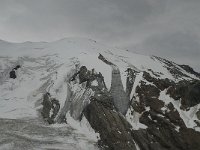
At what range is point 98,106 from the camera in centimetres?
3806

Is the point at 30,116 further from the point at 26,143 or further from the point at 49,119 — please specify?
the point at 26,143

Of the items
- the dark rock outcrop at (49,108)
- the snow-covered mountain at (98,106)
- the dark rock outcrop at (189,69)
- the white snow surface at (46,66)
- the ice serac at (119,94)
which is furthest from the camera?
the dark rock outcrop at (189,69)

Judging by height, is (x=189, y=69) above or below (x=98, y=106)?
above

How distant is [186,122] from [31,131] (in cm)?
1594

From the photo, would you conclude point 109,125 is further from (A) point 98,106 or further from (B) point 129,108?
(B) point 129,108

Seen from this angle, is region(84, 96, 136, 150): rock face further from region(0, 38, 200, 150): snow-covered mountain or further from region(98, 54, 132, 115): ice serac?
region(98, 54, 132, 115): ice serac

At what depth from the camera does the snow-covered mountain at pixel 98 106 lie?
3488 centimetres

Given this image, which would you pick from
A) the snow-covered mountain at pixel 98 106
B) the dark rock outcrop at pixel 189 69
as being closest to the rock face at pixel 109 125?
the snow-covered mountain at pixel 98 106

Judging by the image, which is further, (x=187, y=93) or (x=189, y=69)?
(x=189, y=69)

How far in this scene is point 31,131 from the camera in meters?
35.7

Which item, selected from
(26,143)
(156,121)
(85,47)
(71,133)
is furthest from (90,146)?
(85,47)

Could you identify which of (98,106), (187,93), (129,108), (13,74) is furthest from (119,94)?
(13,74)

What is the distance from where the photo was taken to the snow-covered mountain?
114ft

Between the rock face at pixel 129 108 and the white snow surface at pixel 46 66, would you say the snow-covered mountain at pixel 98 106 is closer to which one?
the rock face at pixel 129 108
